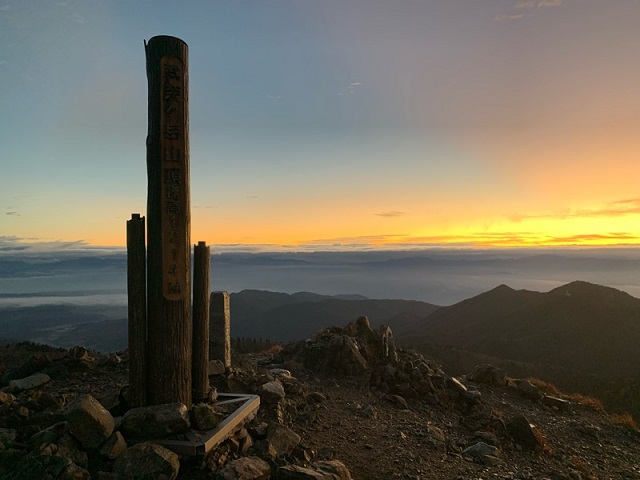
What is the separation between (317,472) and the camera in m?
6.97

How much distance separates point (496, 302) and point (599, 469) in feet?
280

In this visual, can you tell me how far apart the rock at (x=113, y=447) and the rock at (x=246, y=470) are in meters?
1.40

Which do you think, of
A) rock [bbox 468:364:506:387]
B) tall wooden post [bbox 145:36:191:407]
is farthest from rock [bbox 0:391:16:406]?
rock [bbox 468:364:506:387]

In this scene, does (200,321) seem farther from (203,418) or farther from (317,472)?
(317,472)

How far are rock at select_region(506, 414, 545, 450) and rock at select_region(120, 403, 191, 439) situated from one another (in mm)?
7822

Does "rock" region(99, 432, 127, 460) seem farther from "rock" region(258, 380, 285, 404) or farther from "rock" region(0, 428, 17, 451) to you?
"rock" region(258, 380, 285, 404)

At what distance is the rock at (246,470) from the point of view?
6.47 meters

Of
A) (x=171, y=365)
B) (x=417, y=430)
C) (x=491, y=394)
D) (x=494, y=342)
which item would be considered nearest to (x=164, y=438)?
(x=171, y=365)

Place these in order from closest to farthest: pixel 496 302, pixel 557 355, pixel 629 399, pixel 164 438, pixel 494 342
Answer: pixel 164 438 → pixel 629 399 → pixel 557 355 → pixel 494 342 → pixel 496 302

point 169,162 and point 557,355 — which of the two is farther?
point 557,355

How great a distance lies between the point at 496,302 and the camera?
90812 millimetres

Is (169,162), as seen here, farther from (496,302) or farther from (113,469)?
(496,302)

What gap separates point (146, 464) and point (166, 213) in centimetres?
360

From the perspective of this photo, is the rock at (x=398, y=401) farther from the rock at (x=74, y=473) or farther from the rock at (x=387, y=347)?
the rock at (x=74, y=473)
